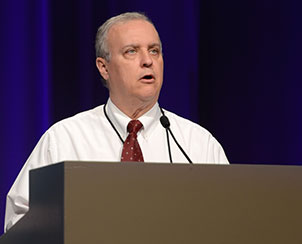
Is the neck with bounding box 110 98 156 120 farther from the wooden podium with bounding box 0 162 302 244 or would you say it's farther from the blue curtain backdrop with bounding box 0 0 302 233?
the wooden podium with bounding box 0 162 302 244

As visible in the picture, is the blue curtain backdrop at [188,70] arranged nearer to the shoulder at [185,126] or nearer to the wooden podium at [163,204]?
the shoulder at [185,126]

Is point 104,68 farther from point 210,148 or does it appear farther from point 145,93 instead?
point 210,148

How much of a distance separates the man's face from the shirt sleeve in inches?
11.5

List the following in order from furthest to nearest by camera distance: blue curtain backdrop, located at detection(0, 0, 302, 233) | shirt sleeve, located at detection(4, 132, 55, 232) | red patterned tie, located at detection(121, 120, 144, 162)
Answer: blue curtain backdrop, located at detection(0, 0, 302, 233) < red patterned tie, located at detection(121, 120, 144, 162) < shirt sleeve, located at detection(4, 132, 55, 232)

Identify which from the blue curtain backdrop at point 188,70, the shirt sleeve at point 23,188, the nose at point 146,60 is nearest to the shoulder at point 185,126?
the nose at point 146,60

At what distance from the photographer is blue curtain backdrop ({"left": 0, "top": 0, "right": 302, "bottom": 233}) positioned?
259cm

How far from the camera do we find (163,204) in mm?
950

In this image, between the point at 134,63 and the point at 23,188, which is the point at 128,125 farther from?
the point at 23,188

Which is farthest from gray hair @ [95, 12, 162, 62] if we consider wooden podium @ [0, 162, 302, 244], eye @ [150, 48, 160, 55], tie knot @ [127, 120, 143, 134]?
wooden podium @ [0, 162, 302, 244]

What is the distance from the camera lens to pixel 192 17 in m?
2.98

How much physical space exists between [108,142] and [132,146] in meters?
0.10

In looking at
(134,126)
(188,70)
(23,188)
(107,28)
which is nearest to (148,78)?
(134,126)

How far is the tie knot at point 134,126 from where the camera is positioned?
205cm

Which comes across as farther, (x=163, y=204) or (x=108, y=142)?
(x=108, y=142)
